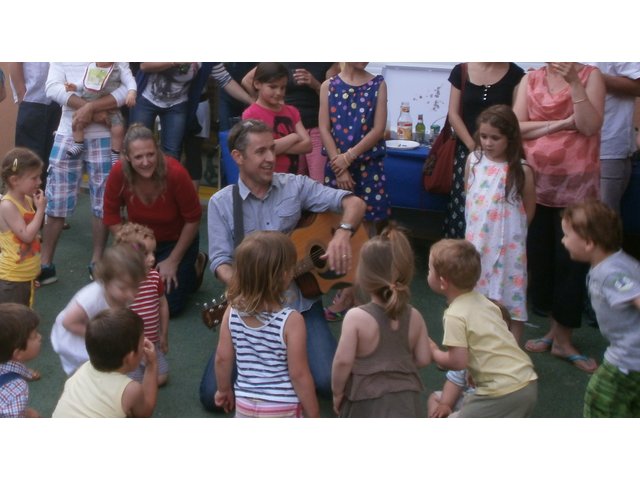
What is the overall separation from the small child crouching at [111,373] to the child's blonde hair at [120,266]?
10.0 inches

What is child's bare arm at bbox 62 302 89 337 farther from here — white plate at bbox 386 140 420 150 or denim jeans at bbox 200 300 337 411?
white plate at bbox 386 140 420 150

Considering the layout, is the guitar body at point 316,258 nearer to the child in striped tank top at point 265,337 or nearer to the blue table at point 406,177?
the child in striped tank top at point 265,337

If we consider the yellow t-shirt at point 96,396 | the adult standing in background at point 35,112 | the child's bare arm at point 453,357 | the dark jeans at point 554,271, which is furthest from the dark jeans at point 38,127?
the dark jeans at point 554,271

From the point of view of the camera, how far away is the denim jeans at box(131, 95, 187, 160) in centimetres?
362

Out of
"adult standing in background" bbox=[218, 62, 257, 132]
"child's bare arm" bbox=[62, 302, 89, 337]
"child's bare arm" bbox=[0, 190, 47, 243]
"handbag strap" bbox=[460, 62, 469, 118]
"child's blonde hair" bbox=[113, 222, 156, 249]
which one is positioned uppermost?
"handbag strap" bbox=[460, 62, 469, 118]

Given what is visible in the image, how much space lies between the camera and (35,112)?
3.17 meters

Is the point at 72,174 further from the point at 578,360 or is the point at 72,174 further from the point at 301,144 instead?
the point at 578,360

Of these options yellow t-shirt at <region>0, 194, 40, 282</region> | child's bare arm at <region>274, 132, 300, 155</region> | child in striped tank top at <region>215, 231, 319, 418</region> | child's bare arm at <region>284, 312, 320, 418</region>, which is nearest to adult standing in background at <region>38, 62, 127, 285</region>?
yellow t-shirt at <region>0, 194, 40, 282</region>

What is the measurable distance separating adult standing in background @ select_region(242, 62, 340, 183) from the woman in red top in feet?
2.01

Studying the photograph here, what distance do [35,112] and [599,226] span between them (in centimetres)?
222

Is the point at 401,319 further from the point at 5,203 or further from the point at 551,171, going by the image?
the point at 5,203

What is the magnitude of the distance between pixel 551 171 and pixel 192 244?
162 centimetres

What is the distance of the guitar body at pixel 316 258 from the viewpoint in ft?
9.86

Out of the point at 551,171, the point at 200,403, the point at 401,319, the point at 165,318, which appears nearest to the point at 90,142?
the point at 165,318
